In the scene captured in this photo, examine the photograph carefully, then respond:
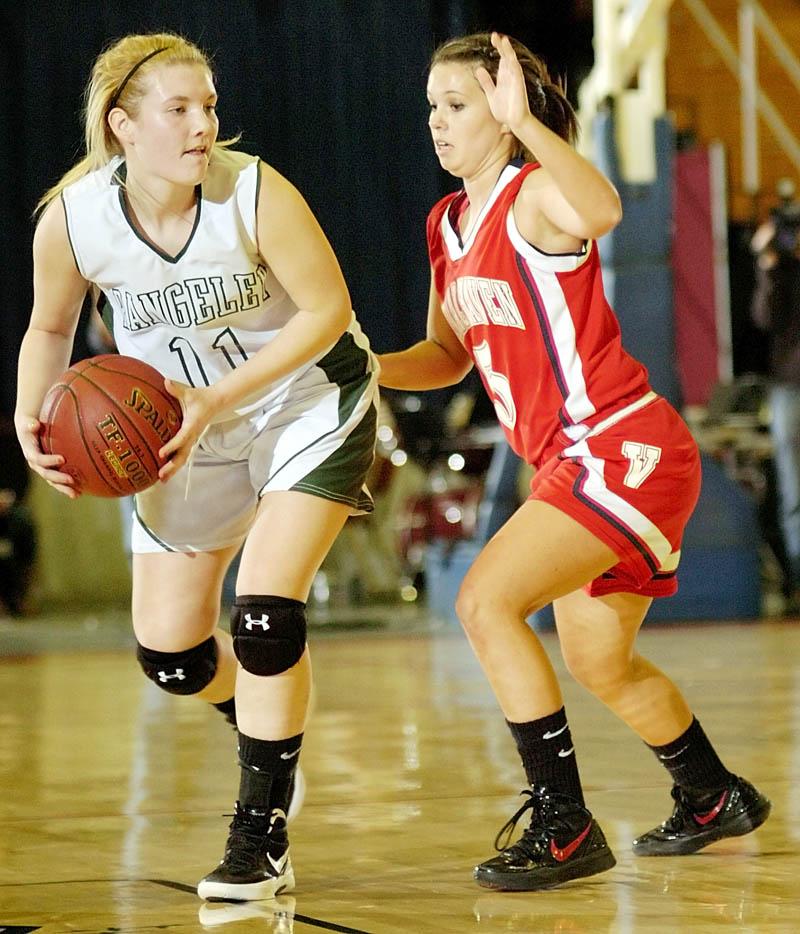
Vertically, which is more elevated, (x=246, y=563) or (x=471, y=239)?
(x=471, y=239)

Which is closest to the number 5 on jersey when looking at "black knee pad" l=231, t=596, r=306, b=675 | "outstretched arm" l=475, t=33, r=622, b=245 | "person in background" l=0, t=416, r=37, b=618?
"outstretched arm" l=475, t=33, r=622, b=245

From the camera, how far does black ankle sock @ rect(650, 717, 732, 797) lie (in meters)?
2.71

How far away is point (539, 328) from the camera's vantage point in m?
2.58

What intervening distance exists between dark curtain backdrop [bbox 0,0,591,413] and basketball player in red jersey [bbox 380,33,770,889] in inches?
385

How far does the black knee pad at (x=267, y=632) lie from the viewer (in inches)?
96.1

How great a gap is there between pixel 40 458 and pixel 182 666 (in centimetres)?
51

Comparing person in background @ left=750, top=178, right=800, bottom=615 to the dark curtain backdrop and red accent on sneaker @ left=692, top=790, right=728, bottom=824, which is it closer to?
the dark curtain backdrop

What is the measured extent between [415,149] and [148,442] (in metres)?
10.6

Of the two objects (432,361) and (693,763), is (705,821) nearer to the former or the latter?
(693,763)

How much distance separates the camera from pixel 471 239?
2654 millimetres

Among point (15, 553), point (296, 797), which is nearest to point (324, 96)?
point (15, 553)

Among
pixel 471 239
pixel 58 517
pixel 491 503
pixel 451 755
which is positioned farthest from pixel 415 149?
pixel 471 239

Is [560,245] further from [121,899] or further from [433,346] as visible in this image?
[121,899]

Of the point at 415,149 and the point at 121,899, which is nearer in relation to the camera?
the point at 121,899
